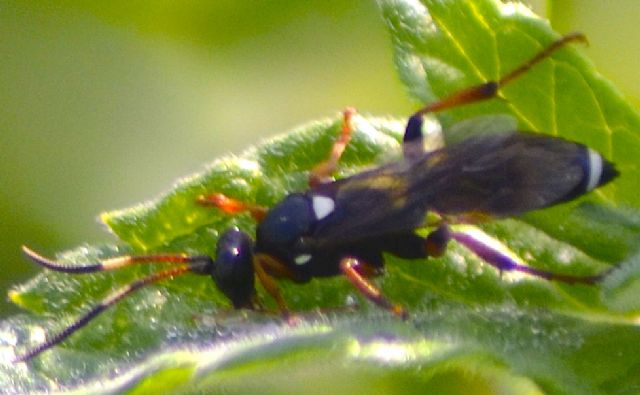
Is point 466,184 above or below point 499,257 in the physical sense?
above

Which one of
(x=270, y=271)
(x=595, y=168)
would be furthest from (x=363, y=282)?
(x=595, y=168)

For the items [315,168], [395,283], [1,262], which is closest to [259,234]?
[315,168]

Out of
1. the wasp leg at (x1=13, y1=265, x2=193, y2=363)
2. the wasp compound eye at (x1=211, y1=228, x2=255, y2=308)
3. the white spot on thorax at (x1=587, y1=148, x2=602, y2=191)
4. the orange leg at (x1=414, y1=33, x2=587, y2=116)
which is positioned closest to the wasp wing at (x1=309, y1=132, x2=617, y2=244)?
the white spot on thorax at (x1=587, y1=148, x2=602, y2=191)

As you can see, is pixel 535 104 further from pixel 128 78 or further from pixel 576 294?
pixel 128 78

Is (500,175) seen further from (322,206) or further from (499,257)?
(322,206)

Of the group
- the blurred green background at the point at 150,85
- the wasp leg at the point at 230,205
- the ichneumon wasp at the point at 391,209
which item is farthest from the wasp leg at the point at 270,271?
the blurred green background at the point at 150,85

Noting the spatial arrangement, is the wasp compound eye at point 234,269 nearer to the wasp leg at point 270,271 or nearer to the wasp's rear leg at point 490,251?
the wasp leg at point 270,271
